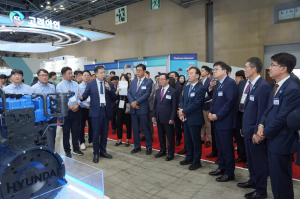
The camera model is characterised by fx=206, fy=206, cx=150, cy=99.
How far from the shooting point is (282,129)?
1.77m

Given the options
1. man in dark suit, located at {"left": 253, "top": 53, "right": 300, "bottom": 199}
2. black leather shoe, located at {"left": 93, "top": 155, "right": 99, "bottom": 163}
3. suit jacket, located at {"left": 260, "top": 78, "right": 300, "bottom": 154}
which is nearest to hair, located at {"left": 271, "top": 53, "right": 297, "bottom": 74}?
man in dark suit, located at {"left": 253, "top": 53, "right": 300, "bottom": 199}

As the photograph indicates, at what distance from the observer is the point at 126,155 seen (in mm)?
3756

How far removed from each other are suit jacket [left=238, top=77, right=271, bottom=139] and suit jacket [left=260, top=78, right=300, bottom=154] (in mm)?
320

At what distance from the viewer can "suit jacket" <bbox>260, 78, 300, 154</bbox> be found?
171cm

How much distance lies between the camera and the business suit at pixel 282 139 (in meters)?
1.71

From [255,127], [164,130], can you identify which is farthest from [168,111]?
[255,127]

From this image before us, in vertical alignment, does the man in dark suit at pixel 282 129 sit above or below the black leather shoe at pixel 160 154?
above

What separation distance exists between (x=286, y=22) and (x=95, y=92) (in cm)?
871

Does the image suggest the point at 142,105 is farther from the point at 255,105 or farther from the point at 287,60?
the point at 287,60

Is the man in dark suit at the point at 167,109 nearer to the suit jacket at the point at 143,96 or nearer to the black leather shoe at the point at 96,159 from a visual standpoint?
the suit jacket at the point at 143,96

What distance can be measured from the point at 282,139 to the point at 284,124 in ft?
0.44

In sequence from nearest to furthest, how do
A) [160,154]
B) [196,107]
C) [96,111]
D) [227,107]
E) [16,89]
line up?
[227,107] < [196,107] < [16,89] < [96,111] < [160,154]

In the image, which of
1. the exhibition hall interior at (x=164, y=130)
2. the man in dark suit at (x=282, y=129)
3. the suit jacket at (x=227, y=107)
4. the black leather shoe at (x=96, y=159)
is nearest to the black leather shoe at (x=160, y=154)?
the exhibition hall interior at (x=164, y=130)

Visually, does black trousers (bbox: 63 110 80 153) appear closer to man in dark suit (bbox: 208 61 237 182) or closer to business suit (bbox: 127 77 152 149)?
business suit (bbox: 127 77 152 149)
